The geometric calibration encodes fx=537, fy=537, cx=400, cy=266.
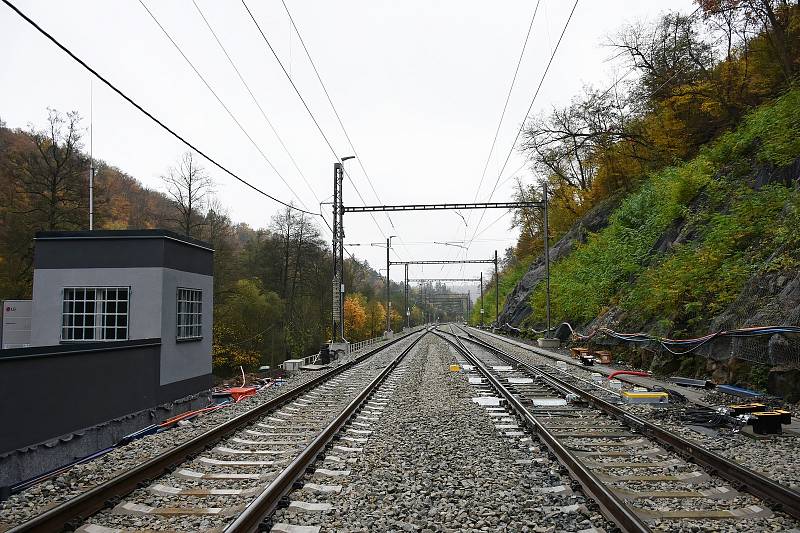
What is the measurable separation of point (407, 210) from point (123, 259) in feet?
53.2

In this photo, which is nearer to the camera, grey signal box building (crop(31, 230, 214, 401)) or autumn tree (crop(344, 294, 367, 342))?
grey signal box building (crop(31, 230, 214, 401))

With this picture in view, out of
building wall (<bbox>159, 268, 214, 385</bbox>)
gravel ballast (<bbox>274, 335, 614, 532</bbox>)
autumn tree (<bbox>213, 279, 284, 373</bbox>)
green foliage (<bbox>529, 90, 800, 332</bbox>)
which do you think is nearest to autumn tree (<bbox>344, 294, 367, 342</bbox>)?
autumn tree (<bbox>213, 279, 284, 373</bbox>)

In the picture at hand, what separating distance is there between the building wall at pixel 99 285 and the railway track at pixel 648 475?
8.57 meters

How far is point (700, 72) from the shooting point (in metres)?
27.5

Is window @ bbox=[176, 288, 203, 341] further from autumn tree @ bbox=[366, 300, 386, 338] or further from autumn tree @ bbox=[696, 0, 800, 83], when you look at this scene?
autumn tree @ bbox=[366, 300, 386, 338]

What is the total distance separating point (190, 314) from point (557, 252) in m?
33.4

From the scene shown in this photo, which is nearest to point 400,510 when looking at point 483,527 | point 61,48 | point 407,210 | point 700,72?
point 483,527

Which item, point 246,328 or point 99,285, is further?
point 246,328

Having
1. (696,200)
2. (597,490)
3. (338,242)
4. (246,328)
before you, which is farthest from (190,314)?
(246,328)

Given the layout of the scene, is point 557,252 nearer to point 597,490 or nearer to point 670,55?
point 670,55

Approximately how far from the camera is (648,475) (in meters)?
5.81

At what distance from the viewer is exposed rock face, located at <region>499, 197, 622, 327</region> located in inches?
1442

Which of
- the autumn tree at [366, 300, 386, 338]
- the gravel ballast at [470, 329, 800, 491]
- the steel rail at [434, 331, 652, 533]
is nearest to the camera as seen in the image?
the steel rail at [434, 331, 652, 533]

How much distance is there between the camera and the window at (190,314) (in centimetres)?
1422
